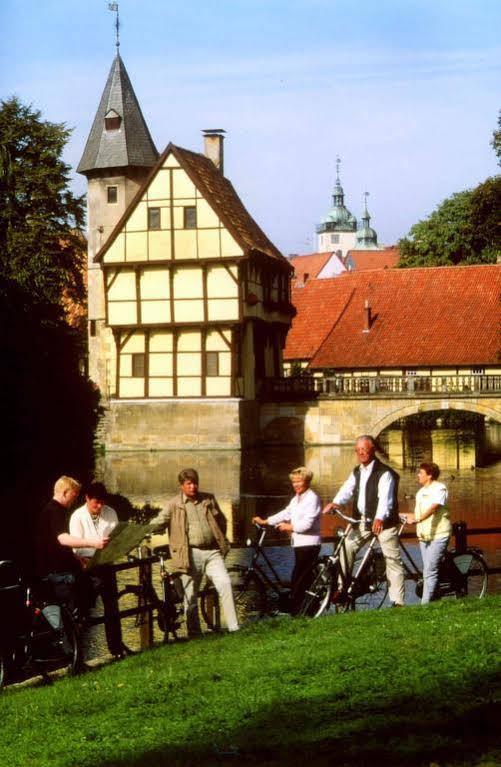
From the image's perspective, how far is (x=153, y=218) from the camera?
42.7 metres

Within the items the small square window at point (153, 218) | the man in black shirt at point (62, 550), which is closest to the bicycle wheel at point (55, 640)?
the man in black shirt at point (62, 550)

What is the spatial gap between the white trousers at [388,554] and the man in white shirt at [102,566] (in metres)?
2.05

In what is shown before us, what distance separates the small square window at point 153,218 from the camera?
42656 millimetres

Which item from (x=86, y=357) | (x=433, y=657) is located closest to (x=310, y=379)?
(x=86, y=357)

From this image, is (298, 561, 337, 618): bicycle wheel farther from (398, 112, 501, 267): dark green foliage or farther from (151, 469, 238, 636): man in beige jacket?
(398, 112, 501, 267): dark green foliage

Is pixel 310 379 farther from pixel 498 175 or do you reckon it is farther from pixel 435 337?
pixel 498 175

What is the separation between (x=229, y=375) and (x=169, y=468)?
5799 millimetres

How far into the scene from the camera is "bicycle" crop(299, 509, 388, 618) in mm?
10508

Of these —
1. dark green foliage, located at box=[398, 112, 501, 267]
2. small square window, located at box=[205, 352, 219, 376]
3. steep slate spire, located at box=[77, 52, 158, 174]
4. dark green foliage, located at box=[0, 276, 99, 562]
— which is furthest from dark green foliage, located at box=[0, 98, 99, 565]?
dark green foliage, located at box=[398, 112, 501, 267]

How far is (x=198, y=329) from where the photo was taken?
140ft

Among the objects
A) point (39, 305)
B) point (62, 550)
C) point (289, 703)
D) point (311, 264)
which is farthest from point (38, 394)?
point (311, 264)

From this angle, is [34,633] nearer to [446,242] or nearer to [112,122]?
[112,122]

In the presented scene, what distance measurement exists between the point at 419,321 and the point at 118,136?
13.7m

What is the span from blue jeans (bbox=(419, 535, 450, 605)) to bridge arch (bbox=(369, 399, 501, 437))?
33108 millimetres
